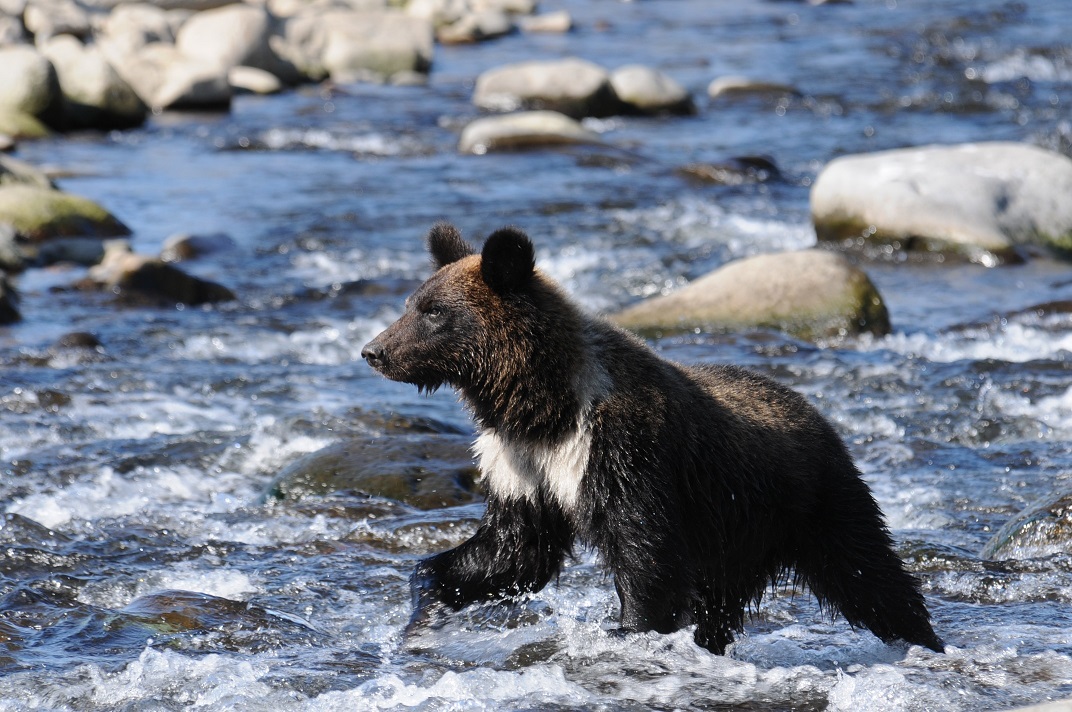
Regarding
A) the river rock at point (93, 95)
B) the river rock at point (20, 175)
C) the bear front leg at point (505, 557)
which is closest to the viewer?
the bear front leg at point (505, 557)

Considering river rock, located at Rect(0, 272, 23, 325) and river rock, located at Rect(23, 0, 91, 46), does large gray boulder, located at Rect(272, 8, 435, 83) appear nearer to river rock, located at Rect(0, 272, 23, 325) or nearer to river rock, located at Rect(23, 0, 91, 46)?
river rock, located at Rect(23, 0, 91, 46)

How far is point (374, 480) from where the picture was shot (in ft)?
23.8

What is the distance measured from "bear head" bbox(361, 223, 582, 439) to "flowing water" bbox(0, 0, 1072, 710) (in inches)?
35.5

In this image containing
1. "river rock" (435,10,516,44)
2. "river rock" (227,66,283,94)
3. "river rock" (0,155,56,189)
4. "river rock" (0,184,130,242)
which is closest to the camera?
"river rock" (0,184,130,242)

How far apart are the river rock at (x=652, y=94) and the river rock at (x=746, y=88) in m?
1.21

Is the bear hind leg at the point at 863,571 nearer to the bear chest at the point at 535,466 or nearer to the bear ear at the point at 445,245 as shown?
the bear chest at the point at 535,466

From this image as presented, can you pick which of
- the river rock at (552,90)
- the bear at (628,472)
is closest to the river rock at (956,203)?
the river rock at (552,90)

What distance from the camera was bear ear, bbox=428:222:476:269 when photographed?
542cm

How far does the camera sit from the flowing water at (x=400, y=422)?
5.11 meters

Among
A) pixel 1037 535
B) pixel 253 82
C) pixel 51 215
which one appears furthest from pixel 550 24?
pixel 1037 535

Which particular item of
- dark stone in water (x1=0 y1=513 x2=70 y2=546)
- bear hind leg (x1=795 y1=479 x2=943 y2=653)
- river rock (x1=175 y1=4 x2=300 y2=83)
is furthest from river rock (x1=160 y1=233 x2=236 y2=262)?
river rock (x1=175 y1=4 x2=300 y2=83)

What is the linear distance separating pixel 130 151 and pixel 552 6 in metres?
19.0

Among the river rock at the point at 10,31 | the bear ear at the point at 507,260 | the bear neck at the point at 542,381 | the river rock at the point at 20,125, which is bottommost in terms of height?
the river rock at the point at 20,125

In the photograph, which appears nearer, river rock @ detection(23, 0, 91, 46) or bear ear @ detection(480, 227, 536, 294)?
bear ear @ detection(480, 227, 536, 294)
